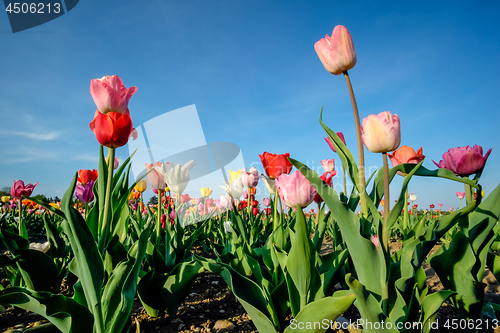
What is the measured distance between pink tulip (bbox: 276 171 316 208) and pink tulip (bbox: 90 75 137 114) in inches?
37.2

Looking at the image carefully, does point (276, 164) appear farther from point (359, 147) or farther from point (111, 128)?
point (111, 128)

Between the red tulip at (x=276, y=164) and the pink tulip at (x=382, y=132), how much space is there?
69cm

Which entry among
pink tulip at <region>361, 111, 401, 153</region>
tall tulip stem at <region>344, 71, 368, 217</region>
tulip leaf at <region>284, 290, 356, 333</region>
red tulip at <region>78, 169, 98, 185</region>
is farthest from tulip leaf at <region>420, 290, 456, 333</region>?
red tulip at <region>78, 169, 98, 185</region>

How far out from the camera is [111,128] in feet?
4.39

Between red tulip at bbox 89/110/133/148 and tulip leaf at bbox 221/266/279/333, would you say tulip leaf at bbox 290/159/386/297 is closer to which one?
tulip leaf at bbox 221/266/279/333

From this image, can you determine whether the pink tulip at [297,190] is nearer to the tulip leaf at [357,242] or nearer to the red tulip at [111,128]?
the tulip leaf at [357,242]

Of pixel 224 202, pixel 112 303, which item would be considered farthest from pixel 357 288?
pixel 224 202

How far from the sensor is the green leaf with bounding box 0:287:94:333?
1292 mm

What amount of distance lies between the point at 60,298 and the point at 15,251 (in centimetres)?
72

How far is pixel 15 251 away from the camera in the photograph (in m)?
1.75

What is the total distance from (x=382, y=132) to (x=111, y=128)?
3.85 ft

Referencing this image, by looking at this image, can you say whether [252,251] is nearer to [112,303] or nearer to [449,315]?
[112,303]

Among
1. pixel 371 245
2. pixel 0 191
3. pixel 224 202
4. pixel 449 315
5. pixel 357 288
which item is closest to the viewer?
pixel 357 288

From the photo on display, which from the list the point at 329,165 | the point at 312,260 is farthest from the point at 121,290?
the point at 329,165
